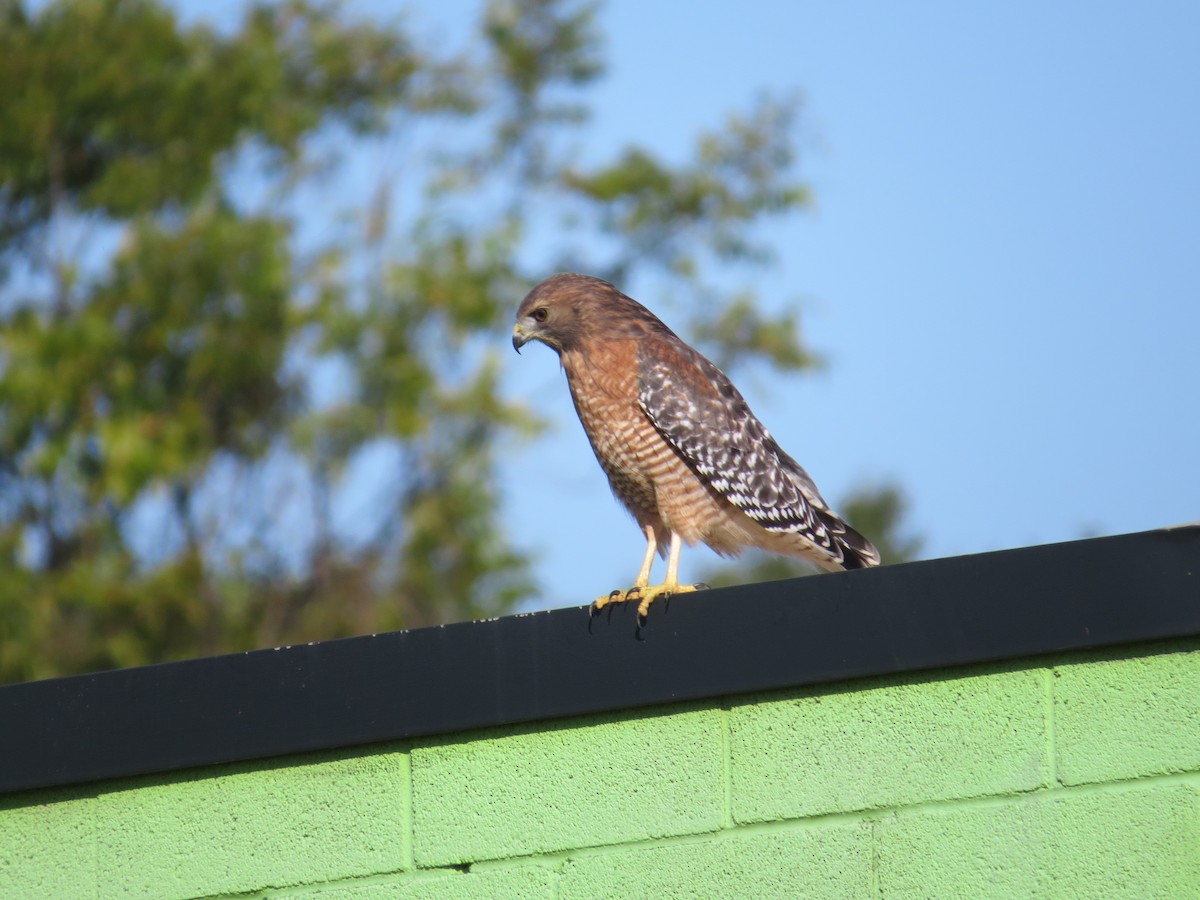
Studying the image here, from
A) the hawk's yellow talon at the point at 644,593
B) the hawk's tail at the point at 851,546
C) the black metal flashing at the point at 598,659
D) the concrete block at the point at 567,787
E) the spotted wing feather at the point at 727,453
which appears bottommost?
the concrete block at the point at 567,787

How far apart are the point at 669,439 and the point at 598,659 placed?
8.32ft

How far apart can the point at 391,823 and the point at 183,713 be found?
463mm

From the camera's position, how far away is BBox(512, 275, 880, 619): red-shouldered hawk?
523 centimetres

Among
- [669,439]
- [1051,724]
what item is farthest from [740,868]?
[669,439]

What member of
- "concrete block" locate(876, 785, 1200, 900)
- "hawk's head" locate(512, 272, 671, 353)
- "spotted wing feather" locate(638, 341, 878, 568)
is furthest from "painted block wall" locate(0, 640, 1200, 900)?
"hawk's head" locate(512, 272, 671, 353)

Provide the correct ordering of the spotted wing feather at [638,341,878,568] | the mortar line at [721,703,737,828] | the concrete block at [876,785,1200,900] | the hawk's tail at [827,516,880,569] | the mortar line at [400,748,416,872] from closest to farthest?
the concrete block at [876,785,1200,900] → the mortar line at [721,703,737,828] → the mortar line at [400,748,416,872] → the spotted wing feather at [638,341,878,568] → the hawk's tail at [827,516,880,569]

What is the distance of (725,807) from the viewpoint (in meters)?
2.62

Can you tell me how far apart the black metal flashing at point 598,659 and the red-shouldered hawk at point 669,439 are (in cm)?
208

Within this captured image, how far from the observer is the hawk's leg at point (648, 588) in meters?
3.15

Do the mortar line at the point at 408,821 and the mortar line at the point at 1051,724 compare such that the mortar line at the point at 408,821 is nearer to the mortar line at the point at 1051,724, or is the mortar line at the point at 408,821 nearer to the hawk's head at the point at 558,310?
the mortar line at the point at 1051,724

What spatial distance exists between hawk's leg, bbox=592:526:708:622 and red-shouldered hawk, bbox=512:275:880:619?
24mm

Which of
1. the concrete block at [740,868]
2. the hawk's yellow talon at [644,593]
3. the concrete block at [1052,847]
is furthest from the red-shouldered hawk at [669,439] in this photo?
the concrete block at [1052,847]

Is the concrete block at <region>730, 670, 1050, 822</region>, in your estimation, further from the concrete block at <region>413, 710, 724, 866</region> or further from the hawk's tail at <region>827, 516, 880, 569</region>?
the hawk's tail at <region>827, 516, 880, 569</region>

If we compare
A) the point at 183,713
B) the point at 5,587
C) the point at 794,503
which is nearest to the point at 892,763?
the point at 183,713
